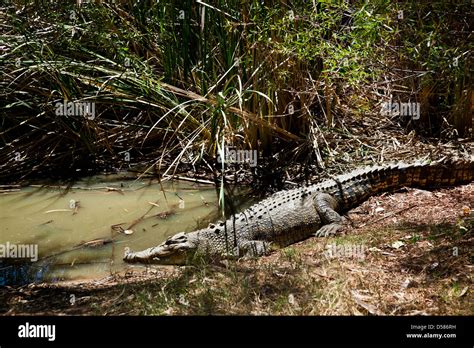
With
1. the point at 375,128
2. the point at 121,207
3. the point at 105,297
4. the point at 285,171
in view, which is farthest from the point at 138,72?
the point at 105,297

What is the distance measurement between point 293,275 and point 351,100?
4.04 metres

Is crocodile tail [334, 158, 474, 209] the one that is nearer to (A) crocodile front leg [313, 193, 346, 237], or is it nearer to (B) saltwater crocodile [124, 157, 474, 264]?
(B) saltwater crocodile [124, 157, 474, 264]

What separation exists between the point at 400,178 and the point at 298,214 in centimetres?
128

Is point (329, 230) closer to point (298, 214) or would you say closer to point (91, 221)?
point (298, 214)

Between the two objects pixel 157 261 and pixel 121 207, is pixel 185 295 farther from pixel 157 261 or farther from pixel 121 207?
pixel 121 207

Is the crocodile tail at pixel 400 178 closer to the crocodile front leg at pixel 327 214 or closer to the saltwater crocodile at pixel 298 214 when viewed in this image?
the saltwater crocodile at pixel 298 214

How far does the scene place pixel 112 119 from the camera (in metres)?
7.17

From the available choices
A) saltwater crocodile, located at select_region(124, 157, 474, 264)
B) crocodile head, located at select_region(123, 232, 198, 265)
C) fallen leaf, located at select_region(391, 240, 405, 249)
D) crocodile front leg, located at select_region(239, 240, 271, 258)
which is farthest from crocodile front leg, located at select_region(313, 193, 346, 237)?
crocodile head, located at select_region(123, 232, 198, 265)

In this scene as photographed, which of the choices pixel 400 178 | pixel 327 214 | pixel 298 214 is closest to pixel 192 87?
pixel 298 214

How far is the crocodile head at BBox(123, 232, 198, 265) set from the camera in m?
4.67

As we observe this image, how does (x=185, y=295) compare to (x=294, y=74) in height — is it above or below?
below

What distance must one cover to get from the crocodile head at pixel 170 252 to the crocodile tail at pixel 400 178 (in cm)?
172

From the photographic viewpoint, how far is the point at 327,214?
5.33m

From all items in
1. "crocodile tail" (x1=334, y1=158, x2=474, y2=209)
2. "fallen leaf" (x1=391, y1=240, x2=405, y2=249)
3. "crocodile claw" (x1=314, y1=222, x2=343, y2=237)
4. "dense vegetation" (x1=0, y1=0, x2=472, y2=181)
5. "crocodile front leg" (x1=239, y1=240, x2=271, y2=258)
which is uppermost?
"dense vegetation" (x1=0, y1=0, x2=472, y2=181)
